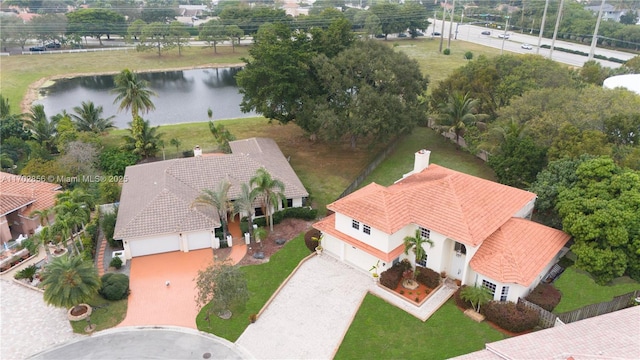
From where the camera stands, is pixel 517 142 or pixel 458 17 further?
pixel 458 17

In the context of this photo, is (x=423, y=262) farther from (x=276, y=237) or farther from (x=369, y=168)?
(x=369, y=168)

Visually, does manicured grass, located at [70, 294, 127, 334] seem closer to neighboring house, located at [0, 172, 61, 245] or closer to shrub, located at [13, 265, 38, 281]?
shrub, located at [13, 265, 38, 281]

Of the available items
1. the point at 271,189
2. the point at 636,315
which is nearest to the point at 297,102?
the point at 271,189

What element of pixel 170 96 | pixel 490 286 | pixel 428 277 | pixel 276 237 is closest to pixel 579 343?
pixel 490 286

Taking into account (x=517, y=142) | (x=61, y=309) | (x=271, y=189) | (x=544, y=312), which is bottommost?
(x=61, y=309)

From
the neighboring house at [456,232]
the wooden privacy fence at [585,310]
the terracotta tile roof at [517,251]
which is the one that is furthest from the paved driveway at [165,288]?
the wooden privacy fence at [585,310]

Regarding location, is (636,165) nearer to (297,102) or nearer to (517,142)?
(517,142)

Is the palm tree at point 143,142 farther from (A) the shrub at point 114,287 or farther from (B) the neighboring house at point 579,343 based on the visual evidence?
(B) the neighboring house at point 579,343

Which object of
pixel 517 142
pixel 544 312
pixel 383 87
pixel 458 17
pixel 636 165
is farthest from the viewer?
pixel 458 17
